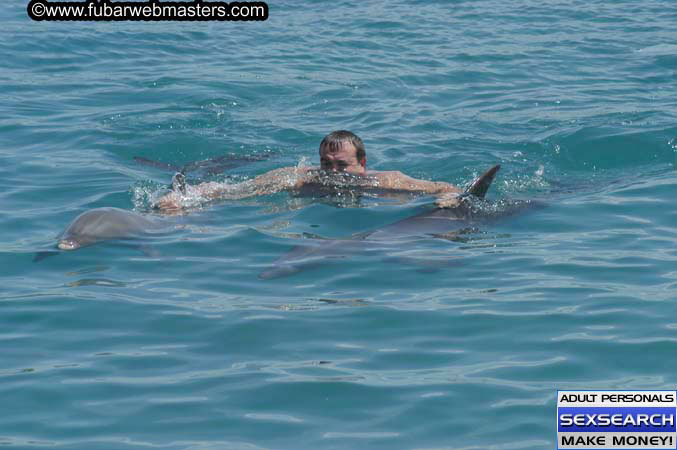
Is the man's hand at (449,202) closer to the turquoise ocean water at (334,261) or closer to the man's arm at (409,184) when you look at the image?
the turquoise ocean water at (334,261)

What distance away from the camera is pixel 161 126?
13531 mm

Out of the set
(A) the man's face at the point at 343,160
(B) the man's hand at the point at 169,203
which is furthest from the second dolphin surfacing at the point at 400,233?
(B) the man's hand at the point at 169,203

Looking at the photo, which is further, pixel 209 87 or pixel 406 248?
pixel 209 87

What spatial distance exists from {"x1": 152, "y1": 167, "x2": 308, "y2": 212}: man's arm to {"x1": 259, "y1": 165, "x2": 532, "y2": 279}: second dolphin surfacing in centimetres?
170

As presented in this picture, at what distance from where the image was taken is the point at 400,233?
895cm

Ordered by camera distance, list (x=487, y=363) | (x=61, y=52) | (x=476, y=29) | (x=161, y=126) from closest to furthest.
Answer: (x=487, y=363), (x=161, y=126), (x=61, y=52), (x=476, y=29)

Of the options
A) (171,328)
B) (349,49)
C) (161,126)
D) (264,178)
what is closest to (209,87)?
(161,126)

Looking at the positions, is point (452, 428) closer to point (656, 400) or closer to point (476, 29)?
point (656, 400)

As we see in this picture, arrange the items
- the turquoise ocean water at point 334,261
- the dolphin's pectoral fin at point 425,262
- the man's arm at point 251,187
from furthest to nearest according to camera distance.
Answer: the man's arm at point 251,187
the dolphin's pectoral fin at point 425,262
the turquoise ocean water at point 334,261

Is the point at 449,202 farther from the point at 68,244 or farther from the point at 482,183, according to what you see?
the point at 68,244

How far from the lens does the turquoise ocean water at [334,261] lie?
5.81 metres

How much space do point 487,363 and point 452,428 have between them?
874mm

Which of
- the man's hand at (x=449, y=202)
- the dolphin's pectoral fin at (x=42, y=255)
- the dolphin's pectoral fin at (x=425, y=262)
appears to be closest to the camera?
the dolphin's pectoral fin at (x=425, y=262)

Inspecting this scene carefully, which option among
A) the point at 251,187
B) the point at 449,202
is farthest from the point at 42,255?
the point at 449,202
